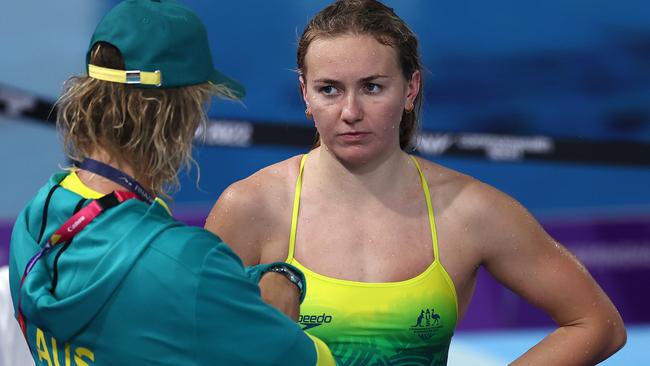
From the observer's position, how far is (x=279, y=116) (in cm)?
534

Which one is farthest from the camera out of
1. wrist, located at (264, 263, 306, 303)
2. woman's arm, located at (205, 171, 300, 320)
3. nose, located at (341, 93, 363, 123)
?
woman's arm, located at (205, 171, 300, 320)

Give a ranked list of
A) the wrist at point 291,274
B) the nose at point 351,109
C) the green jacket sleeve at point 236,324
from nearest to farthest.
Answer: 1. the green jacket sleeve at point 236,324
2. the wrist at point 291,274
3. the nose at point 351,109

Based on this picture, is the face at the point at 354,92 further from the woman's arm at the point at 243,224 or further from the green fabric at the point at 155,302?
the green fabric at the point at 155,302

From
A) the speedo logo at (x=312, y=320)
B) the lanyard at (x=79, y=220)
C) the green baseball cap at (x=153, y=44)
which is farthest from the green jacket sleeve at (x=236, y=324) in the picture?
the speedo logo at (x=312, y=320)

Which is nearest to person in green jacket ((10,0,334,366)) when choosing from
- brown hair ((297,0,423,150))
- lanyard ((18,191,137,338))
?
lanyard ((18,191,137,338))

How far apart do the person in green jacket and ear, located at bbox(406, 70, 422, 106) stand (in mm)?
637

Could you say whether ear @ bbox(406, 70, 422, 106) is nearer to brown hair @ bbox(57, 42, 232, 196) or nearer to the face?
the face

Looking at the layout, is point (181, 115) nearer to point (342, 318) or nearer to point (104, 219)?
point (104, 219)

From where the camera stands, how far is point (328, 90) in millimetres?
2566

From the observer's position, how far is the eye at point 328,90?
2559 mm

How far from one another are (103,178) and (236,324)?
14.5 inches

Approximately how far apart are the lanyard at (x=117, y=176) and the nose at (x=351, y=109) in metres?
0.66

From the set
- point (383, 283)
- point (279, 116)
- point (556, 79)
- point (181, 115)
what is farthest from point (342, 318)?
point (556, 79)

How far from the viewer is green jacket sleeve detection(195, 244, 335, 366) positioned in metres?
1.80
